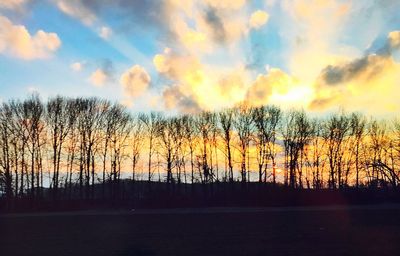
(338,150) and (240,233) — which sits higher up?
(338,150)

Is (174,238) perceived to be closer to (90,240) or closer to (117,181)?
(90,240)

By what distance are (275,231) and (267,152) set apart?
7421cm

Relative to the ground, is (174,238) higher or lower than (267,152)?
lower

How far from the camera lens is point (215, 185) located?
99312 mm

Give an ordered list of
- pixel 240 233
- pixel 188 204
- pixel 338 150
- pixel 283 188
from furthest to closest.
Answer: pixel 338 150 → pixel 283 188 → pixel 188 204 → pixel 240 233

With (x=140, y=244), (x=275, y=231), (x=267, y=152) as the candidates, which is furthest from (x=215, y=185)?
(x=140, y=244)

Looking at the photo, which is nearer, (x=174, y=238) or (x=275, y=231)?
(x=174, y=238)

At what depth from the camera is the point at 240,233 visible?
1176 inches

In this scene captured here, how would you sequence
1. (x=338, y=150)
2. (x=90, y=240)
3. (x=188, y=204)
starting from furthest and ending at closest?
(x=338, y=150), (x=188, y=204), (x=90, y=240)

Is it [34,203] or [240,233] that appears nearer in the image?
[240,233]

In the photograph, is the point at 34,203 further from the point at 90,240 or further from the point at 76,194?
the point at 90,240

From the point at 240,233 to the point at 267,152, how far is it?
75.5 metres

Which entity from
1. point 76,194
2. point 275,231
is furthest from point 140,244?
point 76,194

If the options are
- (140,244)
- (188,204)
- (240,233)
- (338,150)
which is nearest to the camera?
(140,244)
